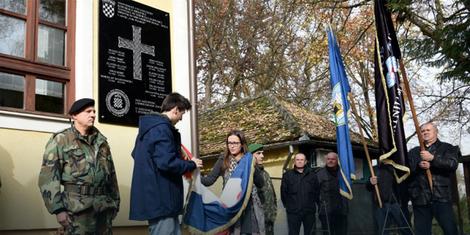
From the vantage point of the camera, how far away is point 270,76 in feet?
81.9

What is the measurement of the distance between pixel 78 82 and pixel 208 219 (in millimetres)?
2177

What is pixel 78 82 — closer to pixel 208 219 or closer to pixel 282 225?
pixel 208 219

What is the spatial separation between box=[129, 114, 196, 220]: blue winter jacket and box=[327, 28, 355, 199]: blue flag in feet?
12.2

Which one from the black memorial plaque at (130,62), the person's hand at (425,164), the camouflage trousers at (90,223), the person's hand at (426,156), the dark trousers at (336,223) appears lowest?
the dark trousers at (336,223)

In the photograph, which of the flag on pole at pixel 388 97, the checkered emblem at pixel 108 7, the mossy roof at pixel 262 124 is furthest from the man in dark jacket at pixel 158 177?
Result: the mossy roof at pixel 262 124

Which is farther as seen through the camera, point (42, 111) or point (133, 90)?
point (133, 90)

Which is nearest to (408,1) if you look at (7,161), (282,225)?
(282,225)

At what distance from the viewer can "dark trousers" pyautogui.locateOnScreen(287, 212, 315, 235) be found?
7.95 m

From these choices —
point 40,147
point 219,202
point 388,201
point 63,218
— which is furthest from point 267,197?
point 63,218

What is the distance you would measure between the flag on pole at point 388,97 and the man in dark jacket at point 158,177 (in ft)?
11.6

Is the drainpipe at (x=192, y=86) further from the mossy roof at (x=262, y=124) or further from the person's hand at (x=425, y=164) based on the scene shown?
the mossy roof at (x=262, y=124)

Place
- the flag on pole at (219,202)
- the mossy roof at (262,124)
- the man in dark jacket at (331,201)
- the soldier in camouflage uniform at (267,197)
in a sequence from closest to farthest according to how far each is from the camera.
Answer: the flag on pole at (219,202)
the soldier in camouflage uniform at (267,197)
the man in dark jacket at (331,201)
the mossy roof at (262,124)

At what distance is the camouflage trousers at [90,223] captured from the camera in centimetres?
429

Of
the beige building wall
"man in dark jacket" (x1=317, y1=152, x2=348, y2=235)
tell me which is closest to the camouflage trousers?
Answer: the beige building wall
